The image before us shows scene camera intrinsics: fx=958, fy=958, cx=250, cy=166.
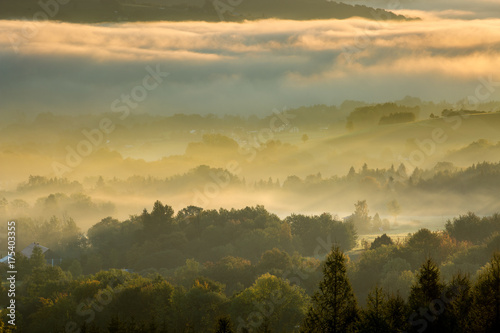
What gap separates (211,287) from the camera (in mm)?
126188

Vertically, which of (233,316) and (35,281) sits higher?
(35,281)

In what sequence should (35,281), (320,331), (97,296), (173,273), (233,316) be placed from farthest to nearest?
1. (173,273)
2. (35,281)
3. (97,296)
4. (233,316)
5. (320,331)

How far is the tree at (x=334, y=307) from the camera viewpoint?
7644 centimetres

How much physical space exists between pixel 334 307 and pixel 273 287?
43.2 meters

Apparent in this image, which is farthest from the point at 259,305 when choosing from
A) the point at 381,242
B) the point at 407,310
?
the point at 381,242

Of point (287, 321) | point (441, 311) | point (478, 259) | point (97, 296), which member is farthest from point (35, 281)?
Answer: point (441, 311)

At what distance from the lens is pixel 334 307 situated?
7662cm

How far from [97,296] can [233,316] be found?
23.5 metres

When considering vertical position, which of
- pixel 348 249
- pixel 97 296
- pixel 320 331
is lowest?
pixel 320 331

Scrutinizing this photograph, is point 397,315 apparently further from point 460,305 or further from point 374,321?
point 460,305

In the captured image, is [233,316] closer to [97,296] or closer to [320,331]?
[97,296]

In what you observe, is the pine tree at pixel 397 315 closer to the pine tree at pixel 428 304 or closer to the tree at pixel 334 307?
the pine tree at pixel 428 304

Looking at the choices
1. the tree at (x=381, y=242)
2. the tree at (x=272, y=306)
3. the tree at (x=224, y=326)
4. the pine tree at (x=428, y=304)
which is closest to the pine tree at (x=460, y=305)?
the pine tree at (x=428, y=304)

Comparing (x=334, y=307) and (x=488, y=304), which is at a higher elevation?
(x=334, y=307)
